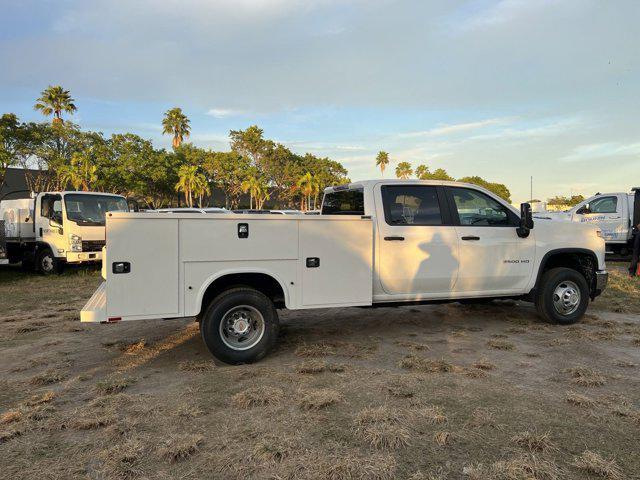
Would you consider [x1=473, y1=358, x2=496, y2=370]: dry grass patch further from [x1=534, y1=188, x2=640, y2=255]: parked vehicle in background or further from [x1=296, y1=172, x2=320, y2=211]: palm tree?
[x1=296, y1=172, x2=320, y2=211]: palm tree

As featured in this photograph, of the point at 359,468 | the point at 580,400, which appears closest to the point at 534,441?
the point at 580,400

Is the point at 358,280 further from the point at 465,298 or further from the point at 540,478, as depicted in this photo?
the point at 540,478

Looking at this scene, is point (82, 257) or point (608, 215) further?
point (608, 215)

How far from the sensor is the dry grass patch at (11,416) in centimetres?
362

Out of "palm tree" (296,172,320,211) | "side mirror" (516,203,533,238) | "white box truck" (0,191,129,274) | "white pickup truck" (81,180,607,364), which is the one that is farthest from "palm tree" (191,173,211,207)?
"side mirror" (516,203,533,238)

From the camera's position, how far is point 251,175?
50.3 m

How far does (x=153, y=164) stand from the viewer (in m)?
42.6

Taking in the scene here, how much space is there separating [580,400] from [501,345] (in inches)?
67.2

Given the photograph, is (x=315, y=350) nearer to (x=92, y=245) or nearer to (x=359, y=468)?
(x=359, y=468)

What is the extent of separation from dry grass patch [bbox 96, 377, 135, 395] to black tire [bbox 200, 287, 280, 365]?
830mm

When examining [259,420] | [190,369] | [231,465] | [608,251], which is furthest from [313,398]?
[608,251]

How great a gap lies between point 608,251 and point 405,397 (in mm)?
12781

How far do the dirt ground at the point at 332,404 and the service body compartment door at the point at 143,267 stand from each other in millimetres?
724

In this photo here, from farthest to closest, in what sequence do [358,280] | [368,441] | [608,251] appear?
[608,251] → [358,280] → [368,441]
